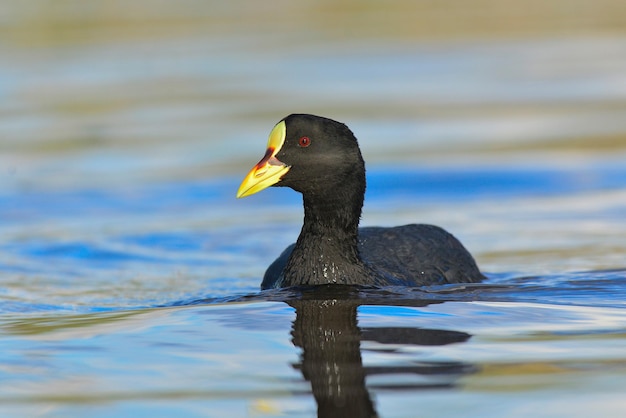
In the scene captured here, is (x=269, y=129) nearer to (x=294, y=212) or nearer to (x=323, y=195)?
(x=294, y=212)

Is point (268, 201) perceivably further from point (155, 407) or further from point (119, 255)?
point (155, 407)

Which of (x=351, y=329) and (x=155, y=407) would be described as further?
(x=351, y=329)

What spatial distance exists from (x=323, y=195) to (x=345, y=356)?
2.04 metres

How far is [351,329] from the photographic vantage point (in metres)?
6.40

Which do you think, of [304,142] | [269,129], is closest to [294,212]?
[269,129]

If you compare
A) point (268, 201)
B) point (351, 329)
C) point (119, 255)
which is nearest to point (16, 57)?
point (268, 201)

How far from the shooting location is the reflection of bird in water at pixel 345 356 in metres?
5.04

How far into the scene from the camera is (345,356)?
19.0 ft

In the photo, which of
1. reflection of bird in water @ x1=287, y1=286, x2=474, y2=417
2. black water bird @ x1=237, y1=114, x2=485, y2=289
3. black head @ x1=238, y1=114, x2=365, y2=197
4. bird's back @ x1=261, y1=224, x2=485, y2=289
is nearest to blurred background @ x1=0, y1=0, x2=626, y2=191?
bird's back @ x1=261, y1=224, x2=485, y2=289

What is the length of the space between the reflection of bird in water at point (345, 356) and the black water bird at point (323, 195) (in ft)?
1.68

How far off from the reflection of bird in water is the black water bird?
1.68 ft

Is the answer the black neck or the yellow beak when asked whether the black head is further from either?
the black neck

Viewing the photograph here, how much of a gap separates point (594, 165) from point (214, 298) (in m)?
6.19

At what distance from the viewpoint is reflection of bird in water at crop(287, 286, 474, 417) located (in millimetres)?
5043
